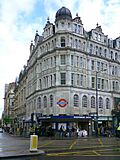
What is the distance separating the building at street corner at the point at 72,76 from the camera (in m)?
48.8

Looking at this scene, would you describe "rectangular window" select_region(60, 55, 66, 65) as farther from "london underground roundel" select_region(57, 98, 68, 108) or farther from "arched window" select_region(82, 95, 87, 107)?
"arched window" select_region(82, 95, 87, 107)

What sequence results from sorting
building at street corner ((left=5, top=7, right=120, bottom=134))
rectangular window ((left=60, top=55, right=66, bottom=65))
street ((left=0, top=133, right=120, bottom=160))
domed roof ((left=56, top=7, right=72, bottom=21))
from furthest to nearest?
1. domed roof ((left=56, top=7, right=72, bottom=21))
2. rectangular window ((left=60, top=55, right=66, bottom=65))
3. building at street corner ((left=5, top=7, right=120, bottom=134))
4. street ((left=0, top=133, right=120, bottom=160))

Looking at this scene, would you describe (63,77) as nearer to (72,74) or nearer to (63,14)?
(72,74)

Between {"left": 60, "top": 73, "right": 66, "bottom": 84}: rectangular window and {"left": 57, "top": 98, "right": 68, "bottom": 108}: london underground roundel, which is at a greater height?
{"left": 60, "top": 73, "right": 66, "bottom": 84}: rectangular window

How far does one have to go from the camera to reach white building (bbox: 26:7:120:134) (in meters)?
48.9

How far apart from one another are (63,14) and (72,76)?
12.3m

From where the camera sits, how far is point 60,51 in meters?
51.2

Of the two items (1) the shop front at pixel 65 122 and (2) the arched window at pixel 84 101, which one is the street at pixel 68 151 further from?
(2) the arched window at pixel 84 101

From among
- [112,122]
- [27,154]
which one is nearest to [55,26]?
[112,122]

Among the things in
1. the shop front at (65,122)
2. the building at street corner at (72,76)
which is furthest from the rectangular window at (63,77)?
the shop front at (65,122)

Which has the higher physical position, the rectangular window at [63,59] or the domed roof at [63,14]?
the domed roof at [63,14]

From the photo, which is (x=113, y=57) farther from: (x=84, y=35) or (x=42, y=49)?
(x=42, y=49)

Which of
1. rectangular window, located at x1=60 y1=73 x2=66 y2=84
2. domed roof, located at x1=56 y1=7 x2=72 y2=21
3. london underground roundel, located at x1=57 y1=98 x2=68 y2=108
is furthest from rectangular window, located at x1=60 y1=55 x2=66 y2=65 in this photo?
domed roof, located at x1=56 y1=7 x2=72 y2=21

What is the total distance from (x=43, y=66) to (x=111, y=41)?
18.0 metres
